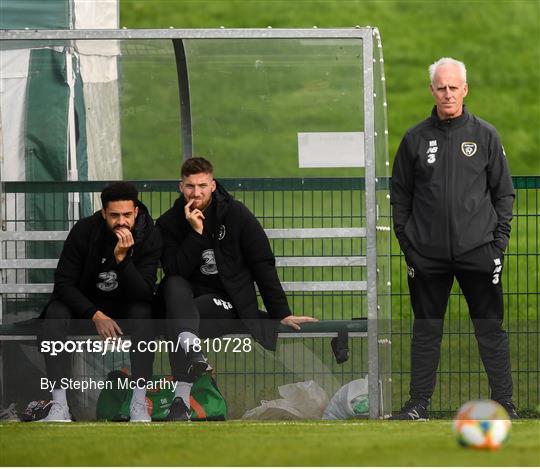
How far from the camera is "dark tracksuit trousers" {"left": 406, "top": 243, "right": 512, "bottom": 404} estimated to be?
27.8 feet

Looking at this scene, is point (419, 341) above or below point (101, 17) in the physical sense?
below

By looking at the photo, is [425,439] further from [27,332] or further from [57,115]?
[57,115]

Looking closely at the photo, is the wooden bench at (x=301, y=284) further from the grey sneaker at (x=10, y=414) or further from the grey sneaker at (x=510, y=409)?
the grey sneaker at (x=510, y=409)

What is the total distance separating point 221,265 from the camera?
8.80 metres

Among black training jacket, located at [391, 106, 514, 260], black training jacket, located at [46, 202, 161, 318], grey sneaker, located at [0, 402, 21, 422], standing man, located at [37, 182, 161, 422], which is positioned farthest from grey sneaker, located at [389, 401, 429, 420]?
A: grey sneaker, located at [0, 402, 21, 422]

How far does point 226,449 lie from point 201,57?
3.48 meters

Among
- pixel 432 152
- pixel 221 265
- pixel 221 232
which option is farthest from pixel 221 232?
pixel 432 152

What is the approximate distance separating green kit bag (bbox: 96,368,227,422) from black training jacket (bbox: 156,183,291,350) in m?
0.42

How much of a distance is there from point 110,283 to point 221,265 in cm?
66

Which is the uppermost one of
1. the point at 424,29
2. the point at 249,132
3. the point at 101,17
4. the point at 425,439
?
the point at 424,29

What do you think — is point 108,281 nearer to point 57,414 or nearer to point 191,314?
point 191,314

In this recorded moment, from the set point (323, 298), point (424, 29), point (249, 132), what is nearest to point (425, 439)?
point (323, 298)

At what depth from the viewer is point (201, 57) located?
9688 mm

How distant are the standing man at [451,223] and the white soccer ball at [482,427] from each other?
179cm
